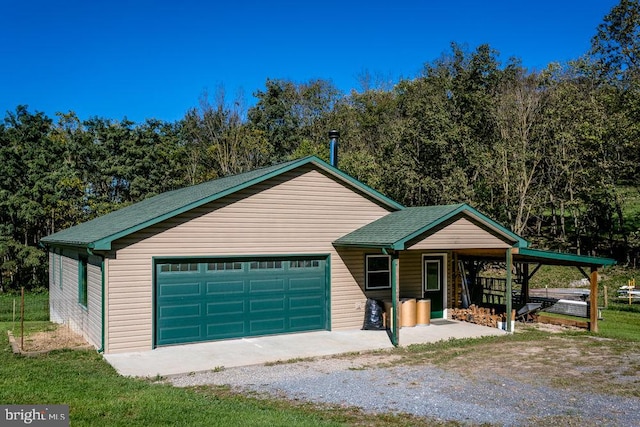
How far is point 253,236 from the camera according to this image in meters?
14.1

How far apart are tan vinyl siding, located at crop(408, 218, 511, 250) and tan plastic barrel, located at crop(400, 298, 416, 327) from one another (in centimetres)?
237

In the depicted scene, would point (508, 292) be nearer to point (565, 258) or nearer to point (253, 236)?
point (565, 258)

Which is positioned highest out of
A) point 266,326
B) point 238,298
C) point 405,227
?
point 405,227

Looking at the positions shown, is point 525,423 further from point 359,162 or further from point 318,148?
point 318,148

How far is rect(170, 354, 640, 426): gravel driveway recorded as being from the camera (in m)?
7.90

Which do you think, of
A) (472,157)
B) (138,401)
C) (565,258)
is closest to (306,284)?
(565,258)

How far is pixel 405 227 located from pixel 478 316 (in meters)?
4.42

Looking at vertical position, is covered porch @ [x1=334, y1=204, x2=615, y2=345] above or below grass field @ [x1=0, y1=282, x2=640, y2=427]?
above

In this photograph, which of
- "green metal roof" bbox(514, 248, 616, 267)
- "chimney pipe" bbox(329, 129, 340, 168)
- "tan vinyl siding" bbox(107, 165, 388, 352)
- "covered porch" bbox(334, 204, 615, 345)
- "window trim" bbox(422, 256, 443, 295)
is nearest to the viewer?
"tan vinyl siding" bbox(107, 165, 388, 352)

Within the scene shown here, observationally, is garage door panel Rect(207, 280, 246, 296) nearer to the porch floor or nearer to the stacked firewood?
the porch floor

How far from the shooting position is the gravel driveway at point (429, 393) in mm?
7902

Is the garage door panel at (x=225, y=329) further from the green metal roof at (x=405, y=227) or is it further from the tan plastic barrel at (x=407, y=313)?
the tan plastic barrel at (x=407, y=313)

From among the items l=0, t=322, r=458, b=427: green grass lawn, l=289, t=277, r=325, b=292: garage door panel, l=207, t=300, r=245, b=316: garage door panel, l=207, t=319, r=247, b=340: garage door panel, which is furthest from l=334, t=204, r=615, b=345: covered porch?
l=0, t=322, r=458, b=427: green grass lawn

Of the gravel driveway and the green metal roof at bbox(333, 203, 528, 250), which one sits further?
the green metal roof at bbox(333, 203, 528, 250)
